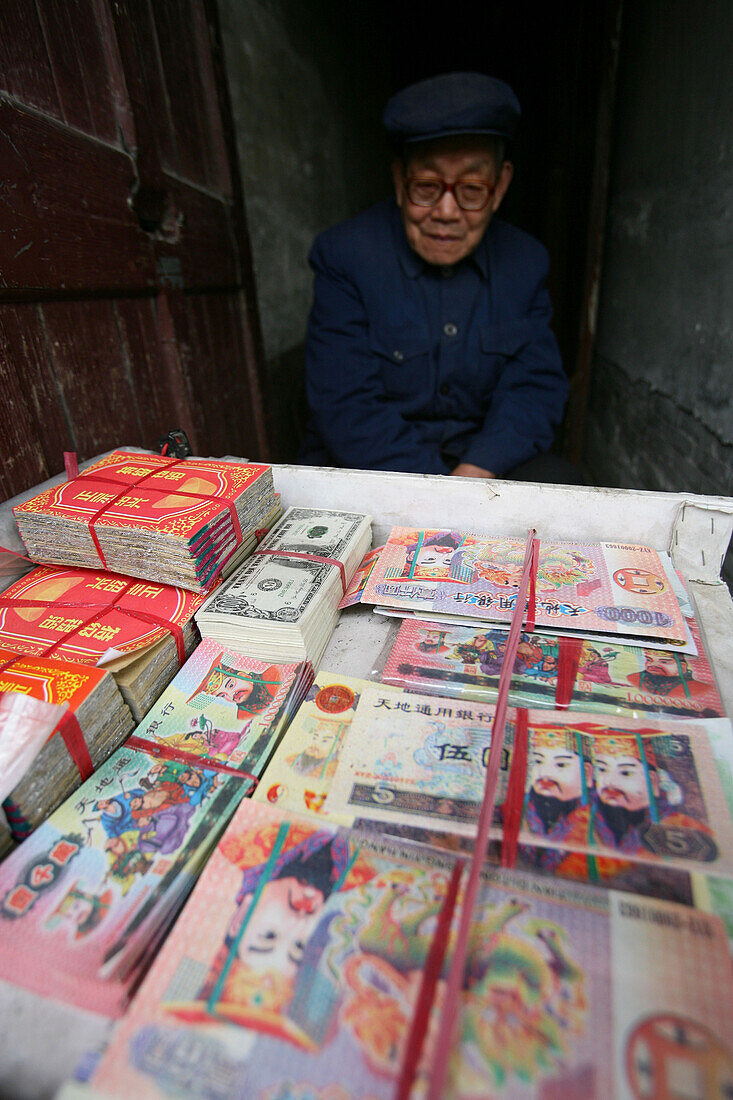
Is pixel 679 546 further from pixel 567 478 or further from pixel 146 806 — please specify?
pixel 146 806

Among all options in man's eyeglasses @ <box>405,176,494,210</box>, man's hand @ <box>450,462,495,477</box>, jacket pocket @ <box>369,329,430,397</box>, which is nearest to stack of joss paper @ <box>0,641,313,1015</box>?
man's hand @ <box>450,462,495,477</box>

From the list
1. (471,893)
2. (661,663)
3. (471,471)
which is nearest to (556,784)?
(471,893)

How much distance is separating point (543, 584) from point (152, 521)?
25.2 inches

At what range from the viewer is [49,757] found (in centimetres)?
63

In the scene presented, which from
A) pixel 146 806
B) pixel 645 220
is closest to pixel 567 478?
pixel 645 220

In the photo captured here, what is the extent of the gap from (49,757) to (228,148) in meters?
1.92

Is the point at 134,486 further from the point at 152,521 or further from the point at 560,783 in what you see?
the point at 560,783

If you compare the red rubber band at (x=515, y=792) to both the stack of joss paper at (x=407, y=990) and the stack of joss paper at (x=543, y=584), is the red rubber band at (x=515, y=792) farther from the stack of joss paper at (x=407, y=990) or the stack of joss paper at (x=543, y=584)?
the stack of joss paper at (x=543, y=584)

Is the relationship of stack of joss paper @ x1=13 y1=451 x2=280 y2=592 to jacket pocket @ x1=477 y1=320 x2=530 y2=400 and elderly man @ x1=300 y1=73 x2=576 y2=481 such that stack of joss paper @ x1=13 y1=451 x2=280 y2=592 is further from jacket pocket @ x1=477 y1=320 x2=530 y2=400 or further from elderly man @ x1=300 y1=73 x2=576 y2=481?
jacket pocket @ x1=477 y1=320 x2=530 y2=400

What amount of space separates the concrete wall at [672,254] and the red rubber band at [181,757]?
57.6 inches

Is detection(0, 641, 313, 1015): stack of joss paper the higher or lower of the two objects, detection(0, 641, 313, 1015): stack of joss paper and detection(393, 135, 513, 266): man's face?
the lower

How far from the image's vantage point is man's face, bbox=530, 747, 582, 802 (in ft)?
2.12

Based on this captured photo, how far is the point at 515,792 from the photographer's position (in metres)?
0.65

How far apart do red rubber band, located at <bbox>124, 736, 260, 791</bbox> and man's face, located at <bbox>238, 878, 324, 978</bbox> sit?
15 centimetres
